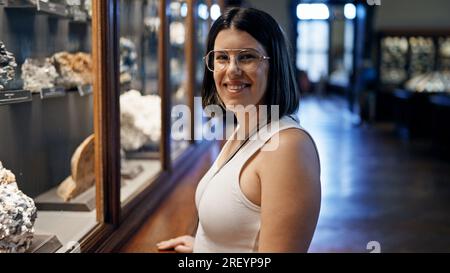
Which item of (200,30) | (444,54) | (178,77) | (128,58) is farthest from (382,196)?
(444,54)

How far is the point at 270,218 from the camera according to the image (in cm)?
122

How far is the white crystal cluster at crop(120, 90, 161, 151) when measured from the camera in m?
3.12

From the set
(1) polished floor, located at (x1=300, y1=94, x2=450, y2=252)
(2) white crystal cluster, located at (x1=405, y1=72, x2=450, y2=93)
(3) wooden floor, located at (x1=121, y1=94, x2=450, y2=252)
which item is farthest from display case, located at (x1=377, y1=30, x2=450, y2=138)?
(3) wooden floor, located at (x1=121, y1=94, x2=450, y2=252)

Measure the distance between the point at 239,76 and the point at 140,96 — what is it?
1.97m

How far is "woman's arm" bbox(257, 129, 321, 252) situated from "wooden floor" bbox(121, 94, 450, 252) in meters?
1.00

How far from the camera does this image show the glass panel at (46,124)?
1.71m

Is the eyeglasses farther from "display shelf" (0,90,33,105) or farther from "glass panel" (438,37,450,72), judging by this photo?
"glass panel" (438,37,450,72)

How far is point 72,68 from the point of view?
8.27ft

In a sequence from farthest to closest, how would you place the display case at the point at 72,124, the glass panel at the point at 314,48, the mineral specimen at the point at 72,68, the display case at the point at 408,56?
the glass panel at the point at 314,48, the display case at the point at 408,56, the mineral specimen at the point at 72,68, the display case at the point at 72,124

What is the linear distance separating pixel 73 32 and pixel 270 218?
69.8 inches

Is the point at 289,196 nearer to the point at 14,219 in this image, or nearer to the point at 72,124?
the point at 14,219

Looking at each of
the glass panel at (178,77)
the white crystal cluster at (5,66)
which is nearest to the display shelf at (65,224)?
the white crystal cluster at (5,66)

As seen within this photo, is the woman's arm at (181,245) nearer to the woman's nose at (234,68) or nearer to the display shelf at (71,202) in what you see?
the display shelf at (71,202)

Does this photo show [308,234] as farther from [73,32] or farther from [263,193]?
[73,32]
